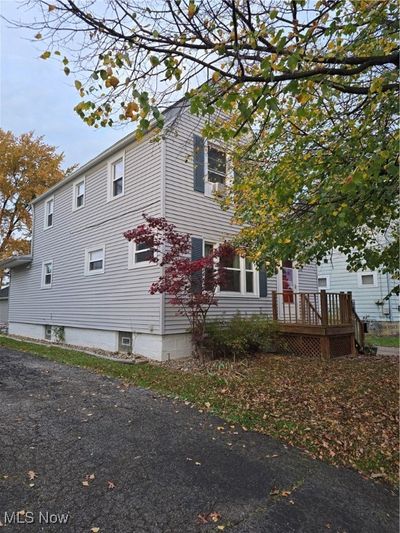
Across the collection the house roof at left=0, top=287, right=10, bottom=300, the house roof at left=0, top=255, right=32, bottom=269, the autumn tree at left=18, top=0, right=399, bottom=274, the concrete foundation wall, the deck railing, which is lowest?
the concrete foundation wall

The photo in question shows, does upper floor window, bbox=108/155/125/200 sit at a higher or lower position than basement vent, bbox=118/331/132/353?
higher

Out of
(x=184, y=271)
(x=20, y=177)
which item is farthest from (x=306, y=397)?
(x=20, y=177)

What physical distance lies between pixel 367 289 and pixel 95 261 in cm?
1356

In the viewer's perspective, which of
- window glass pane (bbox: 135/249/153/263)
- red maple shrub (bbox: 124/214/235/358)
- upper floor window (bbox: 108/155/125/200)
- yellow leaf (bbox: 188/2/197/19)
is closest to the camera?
yellow leaf (bbox: 188/2/197/19)

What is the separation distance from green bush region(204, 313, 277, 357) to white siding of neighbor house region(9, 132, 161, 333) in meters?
1.43

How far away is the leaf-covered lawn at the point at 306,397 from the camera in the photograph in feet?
13.0

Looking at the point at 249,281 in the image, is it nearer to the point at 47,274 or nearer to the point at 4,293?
the point at 47,274

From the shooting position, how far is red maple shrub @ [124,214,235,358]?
7680mm

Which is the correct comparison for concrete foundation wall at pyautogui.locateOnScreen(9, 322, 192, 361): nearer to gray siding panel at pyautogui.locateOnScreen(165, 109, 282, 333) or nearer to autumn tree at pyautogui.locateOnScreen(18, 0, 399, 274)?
gray siding panel at pyautogui.locateOnScreen(165, 109, 282, 333)

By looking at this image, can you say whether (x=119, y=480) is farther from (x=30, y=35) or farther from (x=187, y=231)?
(x=187, y=231)

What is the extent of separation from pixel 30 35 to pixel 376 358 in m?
10.1

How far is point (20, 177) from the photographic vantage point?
21.2 meters

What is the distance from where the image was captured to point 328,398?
18.4ft

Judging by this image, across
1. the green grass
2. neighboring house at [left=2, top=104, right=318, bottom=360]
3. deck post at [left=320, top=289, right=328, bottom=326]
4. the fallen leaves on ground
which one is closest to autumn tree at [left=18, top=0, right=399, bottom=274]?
the fallen leaves on ground
